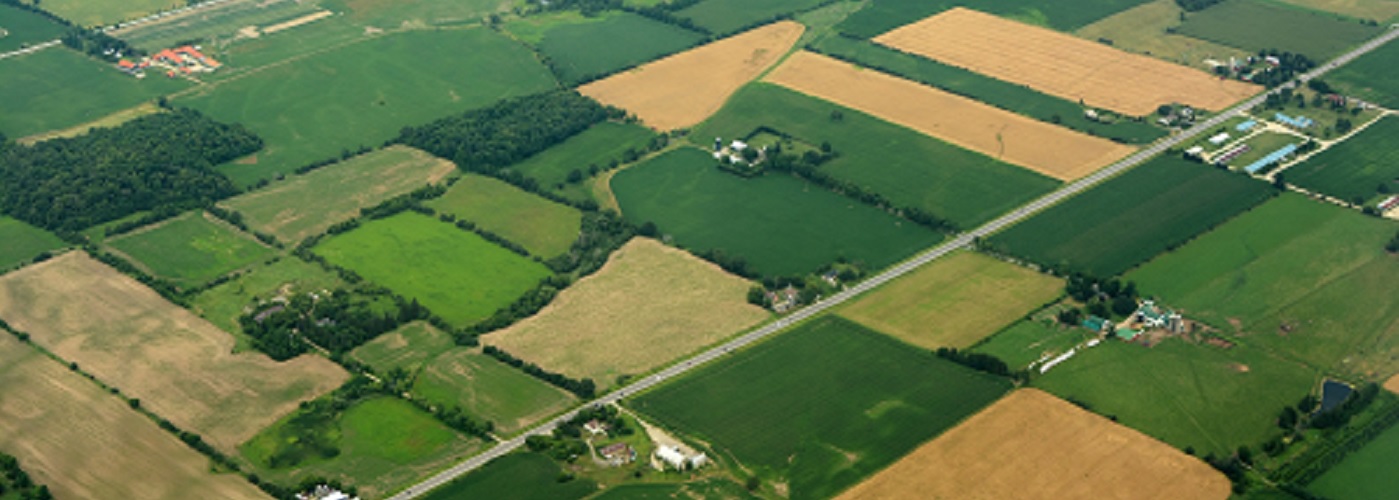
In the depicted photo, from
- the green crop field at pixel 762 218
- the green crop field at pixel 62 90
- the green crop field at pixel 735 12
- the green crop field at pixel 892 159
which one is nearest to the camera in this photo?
the green crop field at pixel 762 218

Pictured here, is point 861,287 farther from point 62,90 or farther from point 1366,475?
point 62,90

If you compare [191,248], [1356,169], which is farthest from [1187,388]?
[191,248]

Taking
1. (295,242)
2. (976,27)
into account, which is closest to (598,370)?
(295,242)

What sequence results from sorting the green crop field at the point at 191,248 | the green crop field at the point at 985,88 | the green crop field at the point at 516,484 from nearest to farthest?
the green crop field at the point at 516,484 → the green crop field at the point at 191,248 → the green crop field at the point at 985,88

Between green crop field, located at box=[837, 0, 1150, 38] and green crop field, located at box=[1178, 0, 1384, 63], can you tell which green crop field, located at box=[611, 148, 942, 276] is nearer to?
green crop field, located at box=[837, 0, 1150, 38]

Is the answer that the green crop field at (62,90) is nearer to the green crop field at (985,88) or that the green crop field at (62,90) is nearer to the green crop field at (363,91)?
the green crop field at (363,91)

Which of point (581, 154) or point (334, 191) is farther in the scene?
point (581, 154)

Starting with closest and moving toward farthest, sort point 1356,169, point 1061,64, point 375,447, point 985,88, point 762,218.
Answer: point 375,447 < point 762,218 < point 1356,169 < point 985,88 < point 1061,64

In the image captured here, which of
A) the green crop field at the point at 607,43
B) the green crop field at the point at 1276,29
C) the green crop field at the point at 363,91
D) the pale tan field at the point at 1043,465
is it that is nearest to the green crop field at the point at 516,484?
the pale tan field at the point at 1043,465
